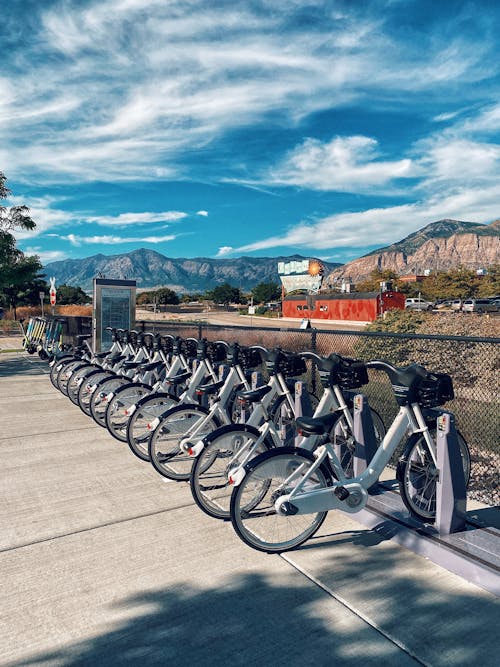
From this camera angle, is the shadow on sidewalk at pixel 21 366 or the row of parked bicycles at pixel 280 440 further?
the shadow on sidewalk at pixel 21 366

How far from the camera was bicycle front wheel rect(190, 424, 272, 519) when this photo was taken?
12.6 ft

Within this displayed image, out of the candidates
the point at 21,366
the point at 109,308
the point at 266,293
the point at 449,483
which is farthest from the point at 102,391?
the point at 266,293

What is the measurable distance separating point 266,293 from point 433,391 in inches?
4715

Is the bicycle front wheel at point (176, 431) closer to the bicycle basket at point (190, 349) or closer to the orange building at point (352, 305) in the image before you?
the bicycle basket at point (190, 349)

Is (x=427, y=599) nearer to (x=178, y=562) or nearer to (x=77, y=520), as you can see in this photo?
(x=178, y=562)

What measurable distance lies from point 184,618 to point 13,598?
3.32 ft

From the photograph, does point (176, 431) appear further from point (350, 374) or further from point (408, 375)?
point (408, 375)

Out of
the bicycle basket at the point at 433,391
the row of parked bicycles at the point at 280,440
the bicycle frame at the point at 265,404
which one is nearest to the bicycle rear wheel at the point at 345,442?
the row of parked bicycles at the point at 280,440

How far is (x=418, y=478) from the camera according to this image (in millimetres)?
3654

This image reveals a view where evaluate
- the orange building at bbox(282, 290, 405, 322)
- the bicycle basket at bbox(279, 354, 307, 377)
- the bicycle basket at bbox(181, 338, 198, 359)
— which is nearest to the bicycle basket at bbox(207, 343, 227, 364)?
the bicycle basket at bbox(181, 338, 198, 359)

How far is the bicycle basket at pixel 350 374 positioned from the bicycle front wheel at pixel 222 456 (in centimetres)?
78

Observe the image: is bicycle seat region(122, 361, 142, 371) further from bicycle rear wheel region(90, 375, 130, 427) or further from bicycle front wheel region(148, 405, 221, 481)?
bicycle front wheel region(148, 405, 221, 481)

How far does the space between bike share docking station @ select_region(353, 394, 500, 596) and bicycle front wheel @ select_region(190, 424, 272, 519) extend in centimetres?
98

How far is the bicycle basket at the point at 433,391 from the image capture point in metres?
3.56
